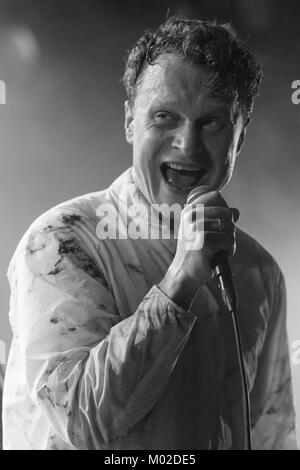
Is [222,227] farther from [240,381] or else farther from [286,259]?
[286,259]

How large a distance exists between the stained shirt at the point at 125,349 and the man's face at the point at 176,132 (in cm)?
4

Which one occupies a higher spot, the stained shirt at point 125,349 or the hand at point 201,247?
the hand at point 201,247

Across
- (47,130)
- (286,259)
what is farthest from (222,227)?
(47,130)

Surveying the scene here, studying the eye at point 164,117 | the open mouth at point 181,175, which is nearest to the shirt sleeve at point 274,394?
the open mouth at point 181,175

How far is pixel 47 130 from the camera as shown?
1.36 m

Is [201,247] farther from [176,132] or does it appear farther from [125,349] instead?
[176,132]

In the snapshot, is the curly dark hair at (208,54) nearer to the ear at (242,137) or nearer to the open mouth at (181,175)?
the ear at (242,137)

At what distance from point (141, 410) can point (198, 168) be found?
16.7 inches

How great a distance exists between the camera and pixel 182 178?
1.14 m

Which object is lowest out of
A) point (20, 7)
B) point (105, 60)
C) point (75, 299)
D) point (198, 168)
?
point (75, 299)

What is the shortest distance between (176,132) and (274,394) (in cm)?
50

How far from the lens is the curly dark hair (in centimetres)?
115

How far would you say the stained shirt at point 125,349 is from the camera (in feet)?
2.93

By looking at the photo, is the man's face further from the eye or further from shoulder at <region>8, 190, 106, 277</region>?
shoulder at <region>8, 190, 106, 277</region>
